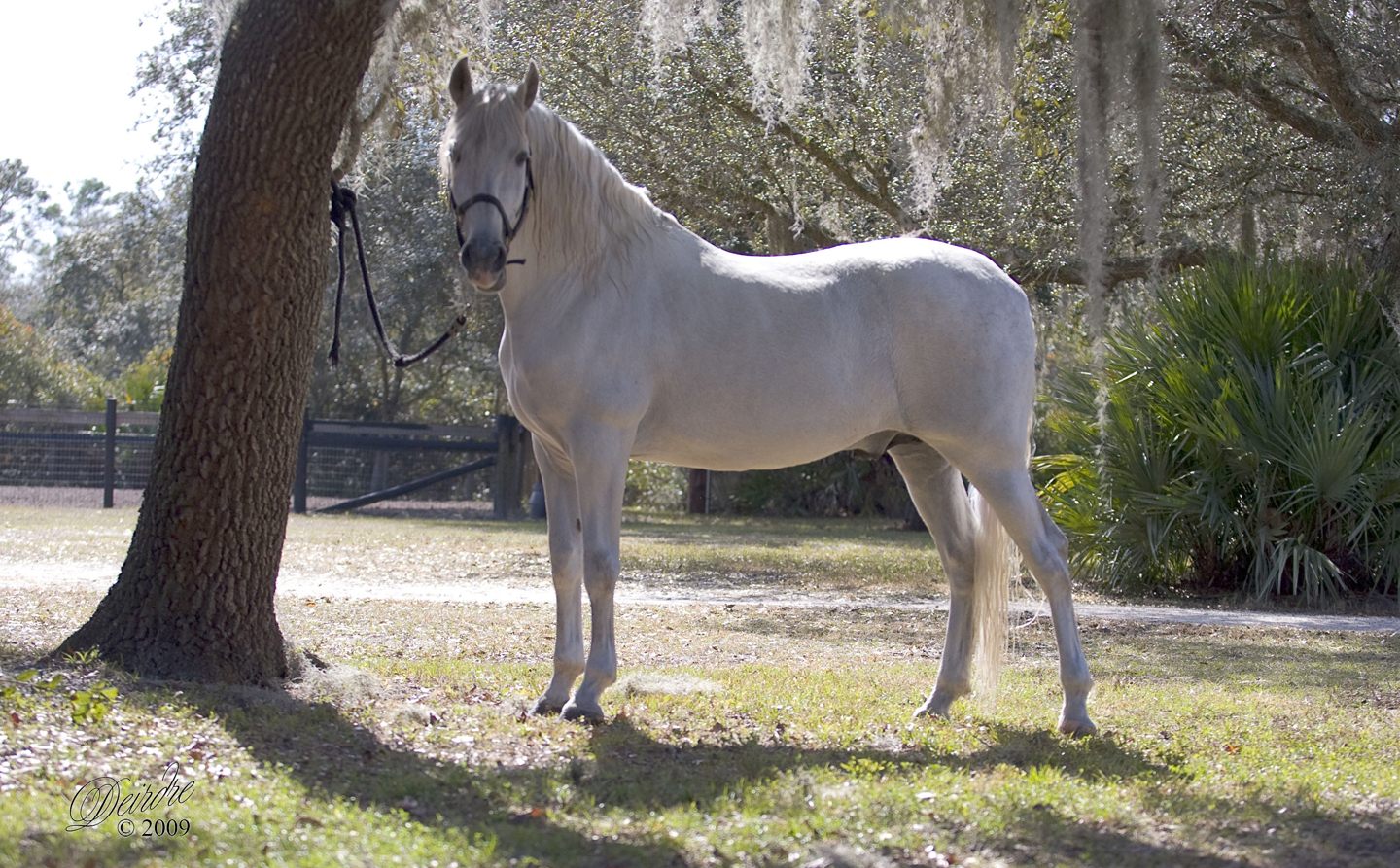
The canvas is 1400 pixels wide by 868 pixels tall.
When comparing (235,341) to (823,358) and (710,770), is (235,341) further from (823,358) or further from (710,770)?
(710,770)

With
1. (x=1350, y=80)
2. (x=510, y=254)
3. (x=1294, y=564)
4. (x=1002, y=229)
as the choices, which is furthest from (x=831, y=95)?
(x=510, y=254)

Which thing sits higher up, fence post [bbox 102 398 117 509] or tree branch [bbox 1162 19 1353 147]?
tree branch [bbox 1162 19 1353 147]

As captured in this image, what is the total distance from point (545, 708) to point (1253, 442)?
736cm

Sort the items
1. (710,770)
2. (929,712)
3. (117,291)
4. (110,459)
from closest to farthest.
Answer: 1. (710,770)
2. (929,712)
3. (110,459)
4. (117,291)

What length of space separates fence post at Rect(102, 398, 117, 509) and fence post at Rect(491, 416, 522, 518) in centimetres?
557

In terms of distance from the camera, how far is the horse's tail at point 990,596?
5.88 m

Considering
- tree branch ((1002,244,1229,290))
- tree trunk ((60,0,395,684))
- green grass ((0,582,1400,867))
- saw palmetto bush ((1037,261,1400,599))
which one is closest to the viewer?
green grass ((0,582,1400,867))

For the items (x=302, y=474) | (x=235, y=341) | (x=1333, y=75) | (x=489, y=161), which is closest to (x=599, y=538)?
(x=489, y=161)

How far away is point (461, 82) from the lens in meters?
5.28

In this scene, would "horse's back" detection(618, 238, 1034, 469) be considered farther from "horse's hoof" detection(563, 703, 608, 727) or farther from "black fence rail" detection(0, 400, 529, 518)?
"black fence rail" detection(0, 400, 529, 518)

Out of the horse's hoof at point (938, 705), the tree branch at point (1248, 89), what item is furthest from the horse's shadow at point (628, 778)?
Result: the tree branch at point (1248, 89)

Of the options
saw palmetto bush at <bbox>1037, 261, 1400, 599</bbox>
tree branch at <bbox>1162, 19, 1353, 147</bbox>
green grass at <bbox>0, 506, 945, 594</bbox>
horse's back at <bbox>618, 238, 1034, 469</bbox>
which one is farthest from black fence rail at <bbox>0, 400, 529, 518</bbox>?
horse's back at <bbox>618, 238, 1034, 469</bbox>

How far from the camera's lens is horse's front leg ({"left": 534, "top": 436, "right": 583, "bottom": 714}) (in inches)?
221

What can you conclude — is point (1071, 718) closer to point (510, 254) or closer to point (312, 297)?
point (510, 254)
